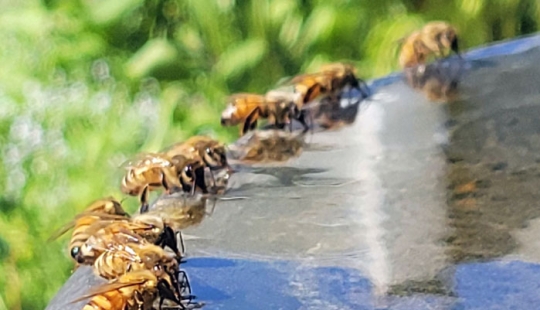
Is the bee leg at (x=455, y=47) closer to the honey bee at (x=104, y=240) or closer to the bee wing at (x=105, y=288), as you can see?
the honey bee at (x=104, y=240)

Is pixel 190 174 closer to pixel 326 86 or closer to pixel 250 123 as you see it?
pixel 250 123

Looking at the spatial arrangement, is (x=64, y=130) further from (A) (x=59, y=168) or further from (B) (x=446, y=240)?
(B) (x=446, y=240)

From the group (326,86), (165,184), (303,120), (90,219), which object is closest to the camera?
(90,219)

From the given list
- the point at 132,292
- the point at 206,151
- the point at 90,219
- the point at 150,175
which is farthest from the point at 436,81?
the point at 132,292

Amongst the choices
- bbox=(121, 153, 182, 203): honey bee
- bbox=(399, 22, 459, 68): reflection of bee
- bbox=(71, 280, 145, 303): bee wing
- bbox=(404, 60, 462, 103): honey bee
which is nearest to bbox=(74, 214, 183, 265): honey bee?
bbox=(71, 280, 145, 303): bee wing

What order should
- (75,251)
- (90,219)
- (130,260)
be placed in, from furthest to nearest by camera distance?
(90,219) < (75,251) < (130,260)

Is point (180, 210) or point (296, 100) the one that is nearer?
point (180, 210)
